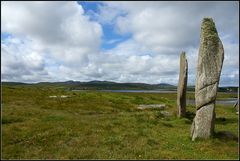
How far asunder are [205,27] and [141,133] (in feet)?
25.1

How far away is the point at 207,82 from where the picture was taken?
20.6 meters

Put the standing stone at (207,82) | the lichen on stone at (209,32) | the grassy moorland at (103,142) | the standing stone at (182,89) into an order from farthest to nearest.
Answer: the standing stone at (182,89) < the lichen on stone at (209,32) < the standing stone at (207,82) < the grassy moorland at (103,142)

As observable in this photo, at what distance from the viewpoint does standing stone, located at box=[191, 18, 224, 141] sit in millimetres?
20438

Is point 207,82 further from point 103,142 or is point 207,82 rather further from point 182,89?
point 182,89

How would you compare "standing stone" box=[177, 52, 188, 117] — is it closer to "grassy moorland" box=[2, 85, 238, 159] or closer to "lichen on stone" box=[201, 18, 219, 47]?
"grassy moorland" box=[2, 85, 238, 159]

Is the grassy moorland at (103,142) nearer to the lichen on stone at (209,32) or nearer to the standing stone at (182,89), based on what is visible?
the lichen on stone at (209,32)

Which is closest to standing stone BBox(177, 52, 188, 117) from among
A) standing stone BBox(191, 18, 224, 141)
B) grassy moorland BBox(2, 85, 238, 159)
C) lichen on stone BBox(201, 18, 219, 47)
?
grassy moorland BBox(2, 85, 238, 159)

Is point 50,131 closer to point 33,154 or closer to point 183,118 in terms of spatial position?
point 33,154

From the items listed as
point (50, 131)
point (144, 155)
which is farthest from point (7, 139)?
point (144, 155)

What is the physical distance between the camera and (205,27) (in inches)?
856

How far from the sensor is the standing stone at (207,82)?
805 inches

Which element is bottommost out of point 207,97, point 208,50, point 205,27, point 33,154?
point 33,154

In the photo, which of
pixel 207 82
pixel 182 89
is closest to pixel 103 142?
pixel 207 82

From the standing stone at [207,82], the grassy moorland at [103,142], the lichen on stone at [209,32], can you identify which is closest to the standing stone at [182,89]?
the grassy moorland at [103,142]
